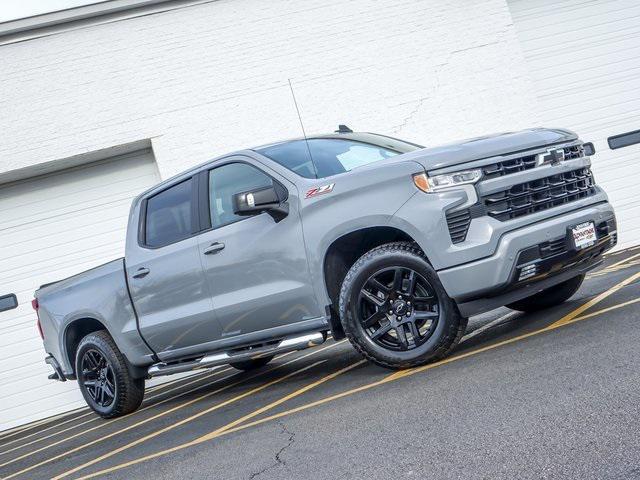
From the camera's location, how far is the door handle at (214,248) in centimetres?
759

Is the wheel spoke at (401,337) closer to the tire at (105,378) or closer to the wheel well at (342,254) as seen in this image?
the wheel well at (342,254)

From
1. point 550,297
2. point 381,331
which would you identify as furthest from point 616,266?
point 381,331

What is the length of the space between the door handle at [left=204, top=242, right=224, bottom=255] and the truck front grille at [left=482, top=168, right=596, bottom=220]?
2382 mm

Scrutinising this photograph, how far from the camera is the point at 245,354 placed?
7.65 m

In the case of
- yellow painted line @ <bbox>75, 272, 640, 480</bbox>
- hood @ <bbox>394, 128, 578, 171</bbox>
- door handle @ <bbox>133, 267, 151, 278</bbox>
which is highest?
hood @ <bbox>394, 128, 578, 171</bbox>

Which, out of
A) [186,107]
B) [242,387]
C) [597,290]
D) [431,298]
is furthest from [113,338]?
[186,107]

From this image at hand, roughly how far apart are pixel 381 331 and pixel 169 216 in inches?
106

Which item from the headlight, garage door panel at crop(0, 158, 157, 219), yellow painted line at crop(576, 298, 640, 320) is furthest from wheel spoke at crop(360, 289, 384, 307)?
garage door panel at crop(0, 158, 157, 219)

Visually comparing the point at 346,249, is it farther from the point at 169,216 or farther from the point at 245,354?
the point at 169,216

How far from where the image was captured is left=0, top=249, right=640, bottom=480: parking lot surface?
4.14 m

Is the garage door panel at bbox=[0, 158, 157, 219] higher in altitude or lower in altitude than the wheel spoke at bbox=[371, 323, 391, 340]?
higher

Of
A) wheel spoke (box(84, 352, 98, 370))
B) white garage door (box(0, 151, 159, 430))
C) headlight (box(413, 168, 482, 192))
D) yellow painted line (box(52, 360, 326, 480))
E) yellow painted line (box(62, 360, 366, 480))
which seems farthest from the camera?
white garage door (box(0, 151, 159, 430))

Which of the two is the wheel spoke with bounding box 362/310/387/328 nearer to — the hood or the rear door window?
the hood

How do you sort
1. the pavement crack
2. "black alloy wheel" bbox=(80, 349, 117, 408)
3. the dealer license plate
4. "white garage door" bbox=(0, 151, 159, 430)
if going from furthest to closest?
"white garage door" bbox=(0, 151, 159, 430), "black alloy wheel" bbox=(80, 349, 117, 408), the dealer license plate, the pavement crack
